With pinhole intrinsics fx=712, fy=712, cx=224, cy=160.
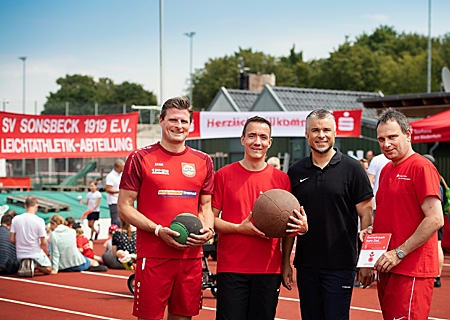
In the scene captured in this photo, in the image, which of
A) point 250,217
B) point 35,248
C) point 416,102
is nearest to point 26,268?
point 35,248

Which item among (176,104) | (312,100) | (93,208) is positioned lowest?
(93,208)

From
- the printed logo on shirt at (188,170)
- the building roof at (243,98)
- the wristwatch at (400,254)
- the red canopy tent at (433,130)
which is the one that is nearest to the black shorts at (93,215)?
the red canopy tent at (433,130)

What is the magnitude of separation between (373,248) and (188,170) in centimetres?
156

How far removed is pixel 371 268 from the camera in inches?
216

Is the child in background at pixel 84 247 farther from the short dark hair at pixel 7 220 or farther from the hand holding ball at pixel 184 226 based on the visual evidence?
the hand holding ball at pixel 184 226

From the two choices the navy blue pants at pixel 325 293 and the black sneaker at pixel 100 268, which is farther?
the black sneaker at pixel 100 268

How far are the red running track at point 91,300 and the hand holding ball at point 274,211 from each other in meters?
4.01

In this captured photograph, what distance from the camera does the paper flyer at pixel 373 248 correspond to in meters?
5.32

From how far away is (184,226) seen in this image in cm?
541

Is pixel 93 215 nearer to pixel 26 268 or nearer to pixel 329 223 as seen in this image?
pixel 26 268

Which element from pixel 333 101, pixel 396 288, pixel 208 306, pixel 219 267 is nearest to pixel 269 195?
pixel 219 267

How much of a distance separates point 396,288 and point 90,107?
37710 mm

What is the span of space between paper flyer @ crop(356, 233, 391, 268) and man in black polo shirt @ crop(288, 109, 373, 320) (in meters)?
0.24

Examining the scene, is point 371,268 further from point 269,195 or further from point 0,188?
point 0,188
